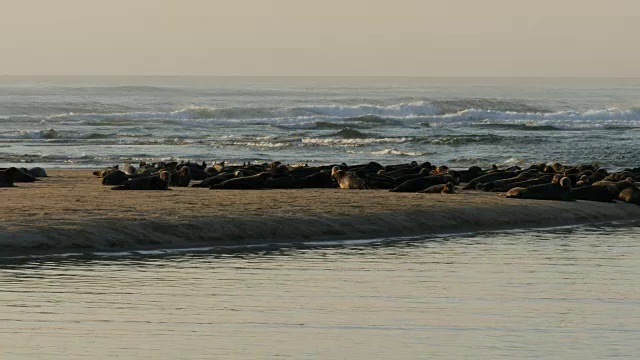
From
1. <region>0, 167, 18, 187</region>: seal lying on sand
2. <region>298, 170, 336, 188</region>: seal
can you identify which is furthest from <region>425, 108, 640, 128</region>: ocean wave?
<region>0, 167, 18, 187</region>: seal lying on sand

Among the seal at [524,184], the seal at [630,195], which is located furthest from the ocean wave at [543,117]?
the seal at [630,195]

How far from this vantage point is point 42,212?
1581cm

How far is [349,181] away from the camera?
2281 centimetres

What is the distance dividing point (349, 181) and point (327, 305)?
12.4m

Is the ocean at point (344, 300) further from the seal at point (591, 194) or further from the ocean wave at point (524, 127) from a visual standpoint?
the ocean wave at point (524, 127)

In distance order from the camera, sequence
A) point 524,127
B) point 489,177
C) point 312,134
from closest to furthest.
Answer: point 489,177 < point 312,134 < point 524,127

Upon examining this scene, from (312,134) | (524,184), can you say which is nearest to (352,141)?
(312,134)

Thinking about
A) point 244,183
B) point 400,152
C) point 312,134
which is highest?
point 244,183

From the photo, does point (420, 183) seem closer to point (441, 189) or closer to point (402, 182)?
point (441, 189)

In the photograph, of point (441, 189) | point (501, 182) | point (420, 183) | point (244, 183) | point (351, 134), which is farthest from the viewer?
point (351, 134)

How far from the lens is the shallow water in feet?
28.5

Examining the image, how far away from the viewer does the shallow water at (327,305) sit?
8672mm

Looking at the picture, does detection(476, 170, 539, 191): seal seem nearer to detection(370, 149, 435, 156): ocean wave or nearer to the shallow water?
the shallow water

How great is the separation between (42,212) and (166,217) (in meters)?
1.58
